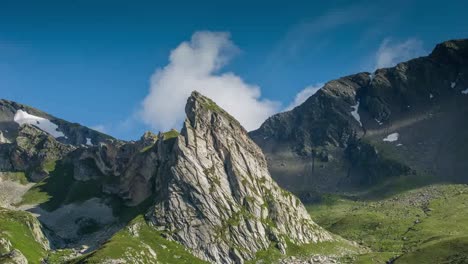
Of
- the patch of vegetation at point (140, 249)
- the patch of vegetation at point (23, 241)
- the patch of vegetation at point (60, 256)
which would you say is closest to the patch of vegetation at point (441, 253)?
the patch of vegetation at point (140, 249)

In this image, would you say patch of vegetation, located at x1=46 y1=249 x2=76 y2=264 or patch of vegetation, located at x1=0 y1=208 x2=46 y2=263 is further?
patch of vegetation, located at x1=46 y1=249 x2=76 y2=264

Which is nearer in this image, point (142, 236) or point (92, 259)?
point (92, 259)

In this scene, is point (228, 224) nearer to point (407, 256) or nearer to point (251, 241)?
point (251, 241)

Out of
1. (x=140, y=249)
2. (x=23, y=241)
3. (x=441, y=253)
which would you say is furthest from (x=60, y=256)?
(x=441, y=253)

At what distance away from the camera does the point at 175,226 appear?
196 meters

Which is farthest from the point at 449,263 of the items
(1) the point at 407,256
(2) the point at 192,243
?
(2) the point at 192,243

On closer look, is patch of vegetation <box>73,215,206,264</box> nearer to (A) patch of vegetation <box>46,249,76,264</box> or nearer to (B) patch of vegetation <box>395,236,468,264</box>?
(A) patch of vegetation <box>46,249,76,264</box>

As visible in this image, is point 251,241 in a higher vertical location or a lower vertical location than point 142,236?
lower

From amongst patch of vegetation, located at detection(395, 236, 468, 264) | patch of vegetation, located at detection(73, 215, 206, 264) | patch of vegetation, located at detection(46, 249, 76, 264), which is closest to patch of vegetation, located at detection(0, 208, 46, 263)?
patch of vegetation, located at detection(46, 249, 76, 264)

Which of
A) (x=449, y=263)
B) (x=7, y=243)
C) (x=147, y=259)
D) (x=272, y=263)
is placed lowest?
(x=449, y=263)

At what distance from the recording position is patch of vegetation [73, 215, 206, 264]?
16393 centimetres

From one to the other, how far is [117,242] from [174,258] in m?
19.8

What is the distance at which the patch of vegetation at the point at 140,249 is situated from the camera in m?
164

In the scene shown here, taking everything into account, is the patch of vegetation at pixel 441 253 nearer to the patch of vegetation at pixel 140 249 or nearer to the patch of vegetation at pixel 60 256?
the patch of vegetation at pixel 140 249
